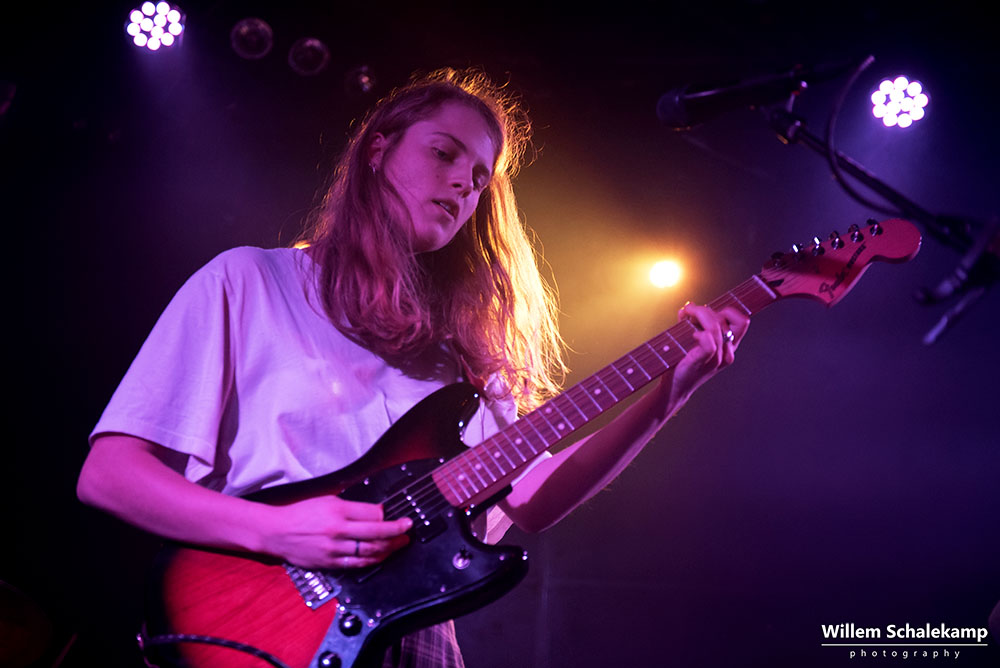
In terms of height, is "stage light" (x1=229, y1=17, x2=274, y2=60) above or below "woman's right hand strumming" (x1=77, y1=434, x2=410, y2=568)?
above

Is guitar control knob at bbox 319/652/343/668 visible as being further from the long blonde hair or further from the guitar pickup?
the long blonde hair

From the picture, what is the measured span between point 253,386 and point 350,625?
81cm

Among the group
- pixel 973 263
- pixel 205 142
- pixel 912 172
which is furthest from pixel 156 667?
pixel 912 172

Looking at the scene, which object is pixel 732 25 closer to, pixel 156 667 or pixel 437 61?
pixel 437 61

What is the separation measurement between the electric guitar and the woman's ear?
4.39 ft

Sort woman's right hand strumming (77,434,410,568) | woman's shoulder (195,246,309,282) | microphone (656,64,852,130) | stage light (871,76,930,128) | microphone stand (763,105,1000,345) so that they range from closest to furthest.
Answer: microphone stand (763,105,1000,345) → woman's right hand strumming (77,434,410,568) → microphone (656,64,852,130) → woman's shoulder (195,246,309,282) → stage light (871,76,930,128)

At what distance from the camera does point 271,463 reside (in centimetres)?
189

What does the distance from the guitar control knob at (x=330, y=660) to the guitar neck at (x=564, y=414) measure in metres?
0.46

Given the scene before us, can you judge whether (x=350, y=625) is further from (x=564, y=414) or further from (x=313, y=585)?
(x=564, y=414)

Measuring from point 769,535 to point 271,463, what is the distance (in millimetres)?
3920

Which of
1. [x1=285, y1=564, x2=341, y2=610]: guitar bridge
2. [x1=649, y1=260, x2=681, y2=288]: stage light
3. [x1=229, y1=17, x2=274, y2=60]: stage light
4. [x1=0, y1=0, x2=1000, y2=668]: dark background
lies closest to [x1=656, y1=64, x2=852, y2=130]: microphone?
[x1=285, y1=564, x2=341, y2=610]: guitar bridge

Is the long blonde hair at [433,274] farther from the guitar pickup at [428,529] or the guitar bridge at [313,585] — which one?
the guitar bridge at [313,585]

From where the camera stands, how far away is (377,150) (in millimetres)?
2971

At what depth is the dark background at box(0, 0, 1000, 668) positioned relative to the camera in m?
3.98
